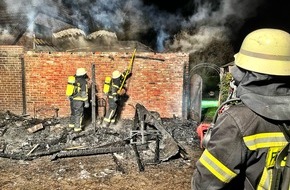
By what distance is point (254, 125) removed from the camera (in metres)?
1.55

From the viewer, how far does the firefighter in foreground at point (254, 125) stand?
155cm

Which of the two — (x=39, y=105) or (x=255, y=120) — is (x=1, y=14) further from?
(x=255, y=120)

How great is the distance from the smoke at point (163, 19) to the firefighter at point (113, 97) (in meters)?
7.49

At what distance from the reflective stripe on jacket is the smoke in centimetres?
1520

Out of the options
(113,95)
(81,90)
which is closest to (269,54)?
(81,90)

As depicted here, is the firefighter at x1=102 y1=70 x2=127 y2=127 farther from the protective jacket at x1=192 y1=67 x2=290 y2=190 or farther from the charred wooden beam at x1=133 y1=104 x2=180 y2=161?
the protective jacket at x1=192 y1=67 x2=290 y2=190

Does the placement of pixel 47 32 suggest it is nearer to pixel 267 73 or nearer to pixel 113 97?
pixel 113 97

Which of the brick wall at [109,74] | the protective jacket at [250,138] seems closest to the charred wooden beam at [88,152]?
the brick wall at [109,74]

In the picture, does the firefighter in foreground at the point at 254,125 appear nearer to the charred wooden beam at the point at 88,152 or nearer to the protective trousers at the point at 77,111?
the charred wooden beam at the point at 88,152

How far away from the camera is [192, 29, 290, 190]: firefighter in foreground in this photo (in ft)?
5.08

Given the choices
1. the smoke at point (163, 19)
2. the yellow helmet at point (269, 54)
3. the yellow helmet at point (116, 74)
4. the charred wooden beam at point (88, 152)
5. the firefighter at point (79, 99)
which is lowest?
the charred wooden beam at point (88, 152)

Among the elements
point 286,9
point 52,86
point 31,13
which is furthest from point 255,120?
point 286,9

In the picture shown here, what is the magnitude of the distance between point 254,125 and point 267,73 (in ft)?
1.02

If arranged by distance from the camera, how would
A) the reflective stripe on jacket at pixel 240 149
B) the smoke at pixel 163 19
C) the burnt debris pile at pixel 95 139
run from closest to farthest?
the reflective stripe on jacket at pixel 240 149, the burnt debris pile at pixel 95 139, the smoke at pixel 163 19
